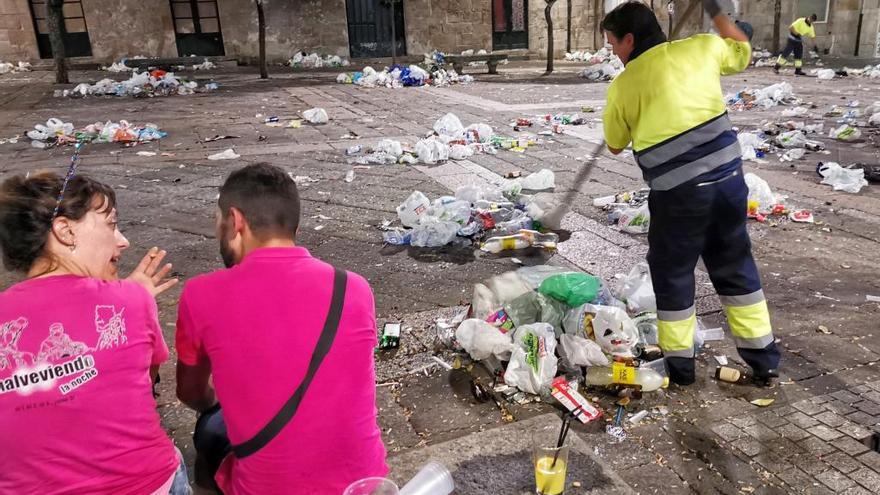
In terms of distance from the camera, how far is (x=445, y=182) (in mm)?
5918

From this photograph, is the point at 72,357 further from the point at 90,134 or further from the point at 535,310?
the point at 90,134

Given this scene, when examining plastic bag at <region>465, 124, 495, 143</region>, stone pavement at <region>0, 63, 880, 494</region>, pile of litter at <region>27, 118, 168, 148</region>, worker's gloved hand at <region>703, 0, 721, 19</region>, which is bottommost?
stone pavement at <region>0, 63, 880, 494</region>

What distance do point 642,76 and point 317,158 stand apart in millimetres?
5013

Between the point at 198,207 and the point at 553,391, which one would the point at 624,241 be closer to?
the point at 553,391

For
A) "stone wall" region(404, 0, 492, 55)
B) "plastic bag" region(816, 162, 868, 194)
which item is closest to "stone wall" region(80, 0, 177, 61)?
"stone wall" region(404, 0, 492, 55)

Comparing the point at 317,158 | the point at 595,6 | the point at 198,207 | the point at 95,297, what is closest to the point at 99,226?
the point at 95,297

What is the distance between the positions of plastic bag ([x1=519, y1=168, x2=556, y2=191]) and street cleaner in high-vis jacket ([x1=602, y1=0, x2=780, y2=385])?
2926mm

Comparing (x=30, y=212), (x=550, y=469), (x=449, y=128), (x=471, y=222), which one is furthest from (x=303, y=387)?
(x=449, y=128)

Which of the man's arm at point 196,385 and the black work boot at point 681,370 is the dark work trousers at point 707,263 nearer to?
the black work boot at point 681,370

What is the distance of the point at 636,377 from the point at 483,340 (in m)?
0.66

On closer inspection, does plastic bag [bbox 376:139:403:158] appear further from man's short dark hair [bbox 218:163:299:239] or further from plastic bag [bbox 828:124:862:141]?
man's short dark hair [bbox 218:163:299:239]

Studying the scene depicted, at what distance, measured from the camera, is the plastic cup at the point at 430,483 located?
1.60m

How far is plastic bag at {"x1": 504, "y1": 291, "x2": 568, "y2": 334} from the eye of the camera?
2.98 m

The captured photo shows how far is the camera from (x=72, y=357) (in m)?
1.36
